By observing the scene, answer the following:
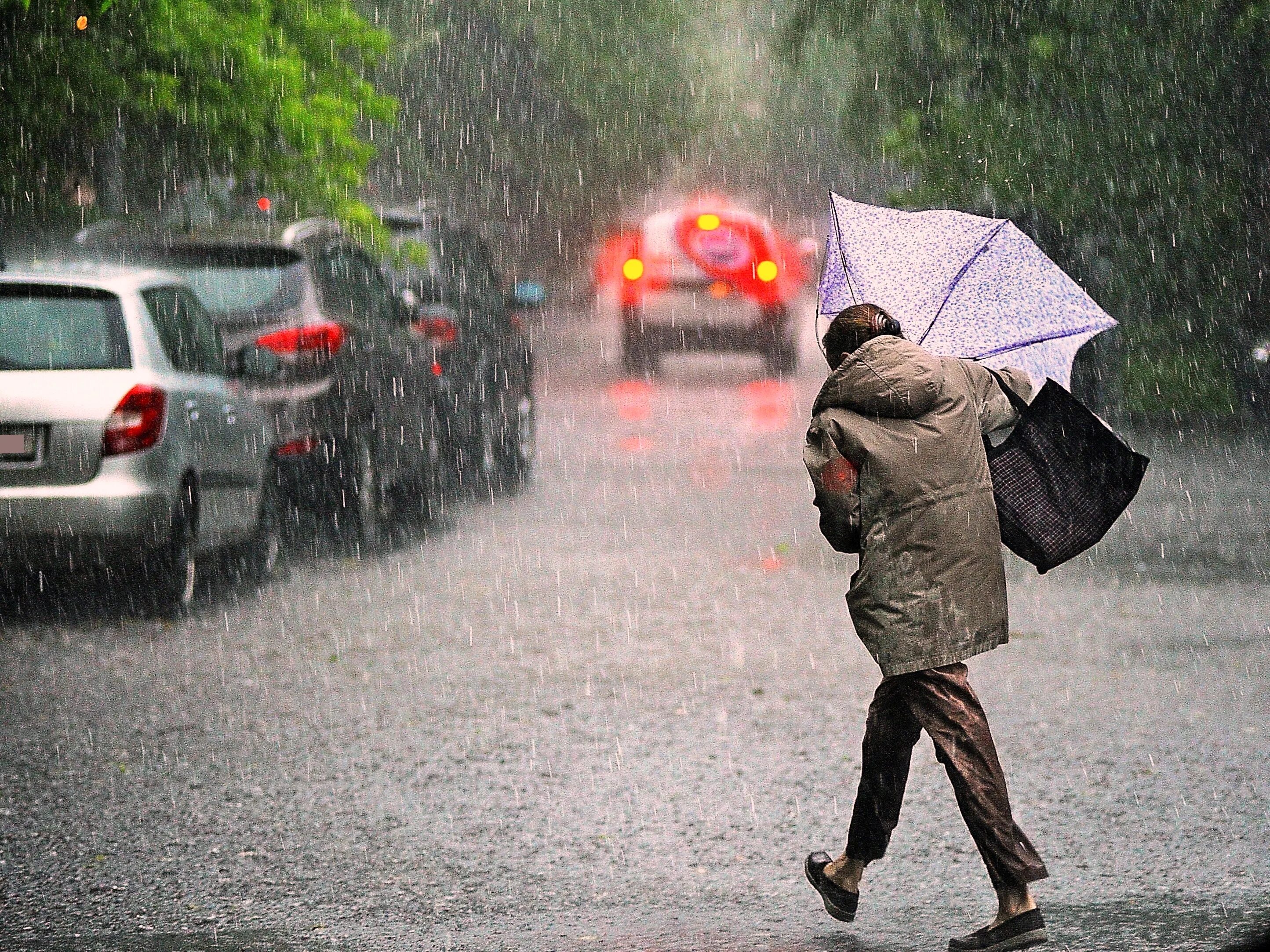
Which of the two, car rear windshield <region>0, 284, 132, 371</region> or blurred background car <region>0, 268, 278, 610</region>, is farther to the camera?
car rear windshield <region>0, 284, 132, 371</region>

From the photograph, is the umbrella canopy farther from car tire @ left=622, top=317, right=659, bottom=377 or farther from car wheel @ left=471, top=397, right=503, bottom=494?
car tire @ left=622, top=317, right=659, bottom=377

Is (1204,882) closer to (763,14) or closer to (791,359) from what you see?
(791,359)

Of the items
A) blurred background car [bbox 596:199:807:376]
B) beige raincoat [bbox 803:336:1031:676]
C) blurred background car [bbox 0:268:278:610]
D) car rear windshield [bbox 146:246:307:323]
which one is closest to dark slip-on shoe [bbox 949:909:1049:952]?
beige raincoat [bbox 803:336:1031:676]

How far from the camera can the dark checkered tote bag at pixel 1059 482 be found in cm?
476

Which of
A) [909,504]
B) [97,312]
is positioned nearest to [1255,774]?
[909,504]

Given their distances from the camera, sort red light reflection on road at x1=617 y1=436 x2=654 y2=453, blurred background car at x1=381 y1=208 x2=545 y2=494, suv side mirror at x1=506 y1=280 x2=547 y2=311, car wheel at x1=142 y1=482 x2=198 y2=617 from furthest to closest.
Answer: red light reflection on road at x1=617 y1=436 x2=654 y2=453
suv side mirror at x1=506 y1=280 x2=547 y2=311
blurred background car at x1=381 y1=208 x2=545 y2=494
car wheel at x1=142 y1=482 x2=198 y2=617

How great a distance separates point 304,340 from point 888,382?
6694mm

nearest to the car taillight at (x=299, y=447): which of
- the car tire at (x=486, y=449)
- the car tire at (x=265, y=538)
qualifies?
the car tire at (x=265, y=538)

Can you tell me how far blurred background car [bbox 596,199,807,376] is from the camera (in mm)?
22500

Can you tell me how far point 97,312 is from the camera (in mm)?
8984

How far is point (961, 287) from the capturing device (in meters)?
4.90

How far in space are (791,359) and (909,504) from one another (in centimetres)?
1945

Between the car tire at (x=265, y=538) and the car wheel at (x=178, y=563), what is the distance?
781 mm

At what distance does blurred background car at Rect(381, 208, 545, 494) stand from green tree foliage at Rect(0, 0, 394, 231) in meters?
0.53
